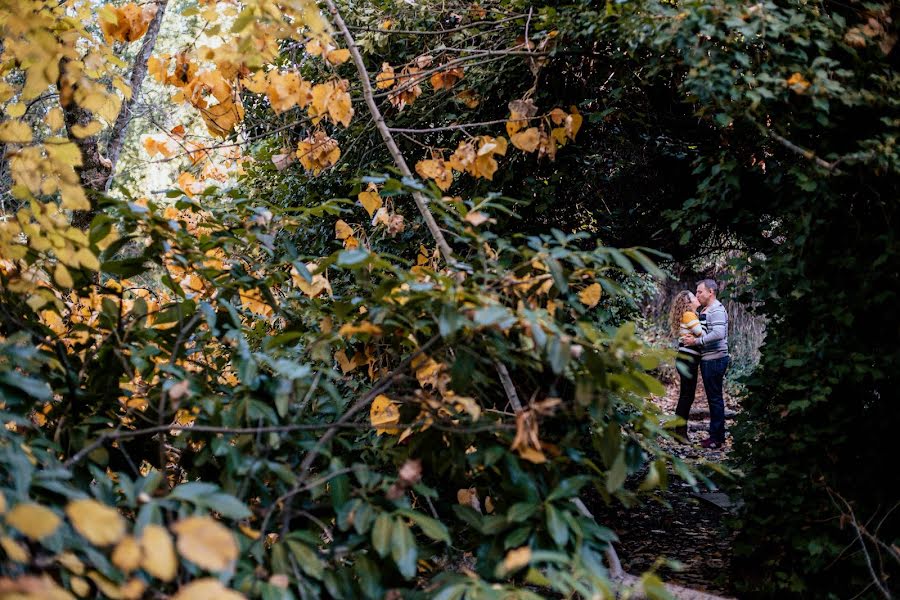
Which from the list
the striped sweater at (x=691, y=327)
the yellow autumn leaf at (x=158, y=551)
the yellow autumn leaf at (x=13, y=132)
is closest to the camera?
the yellow autumn leaf at (x=158, y=551)

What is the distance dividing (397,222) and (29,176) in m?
1.57

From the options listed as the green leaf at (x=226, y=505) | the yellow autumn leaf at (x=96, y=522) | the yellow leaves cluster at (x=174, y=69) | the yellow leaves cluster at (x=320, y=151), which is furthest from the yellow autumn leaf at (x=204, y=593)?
the yellow leaves cluster at (x=174, y=69)

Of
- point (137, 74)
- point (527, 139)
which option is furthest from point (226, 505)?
point (137, 74)

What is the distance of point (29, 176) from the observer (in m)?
2.03

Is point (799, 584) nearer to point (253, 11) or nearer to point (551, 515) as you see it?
point (551, 515)

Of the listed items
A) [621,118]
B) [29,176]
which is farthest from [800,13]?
[29,176]

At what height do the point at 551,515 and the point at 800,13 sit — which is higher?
the point at 800,13

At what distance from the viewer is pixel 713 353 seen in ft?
22.5

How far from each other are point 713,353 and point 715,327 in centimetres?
29

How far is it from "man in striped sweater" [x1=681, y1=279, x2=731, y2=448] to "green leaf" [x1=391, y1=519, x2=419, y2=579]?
5.76 metres

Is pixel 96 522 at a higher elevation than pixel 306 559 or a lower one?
higher

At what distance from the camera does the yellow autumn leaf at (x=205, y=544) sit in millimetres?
1036

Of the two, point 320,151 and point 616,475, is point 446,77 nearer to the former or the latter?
point 320,151

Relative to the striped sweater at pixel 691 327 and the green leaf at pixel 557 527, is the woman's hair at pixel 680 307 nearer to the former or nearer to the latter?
the striped sweater at pixel 691 327
